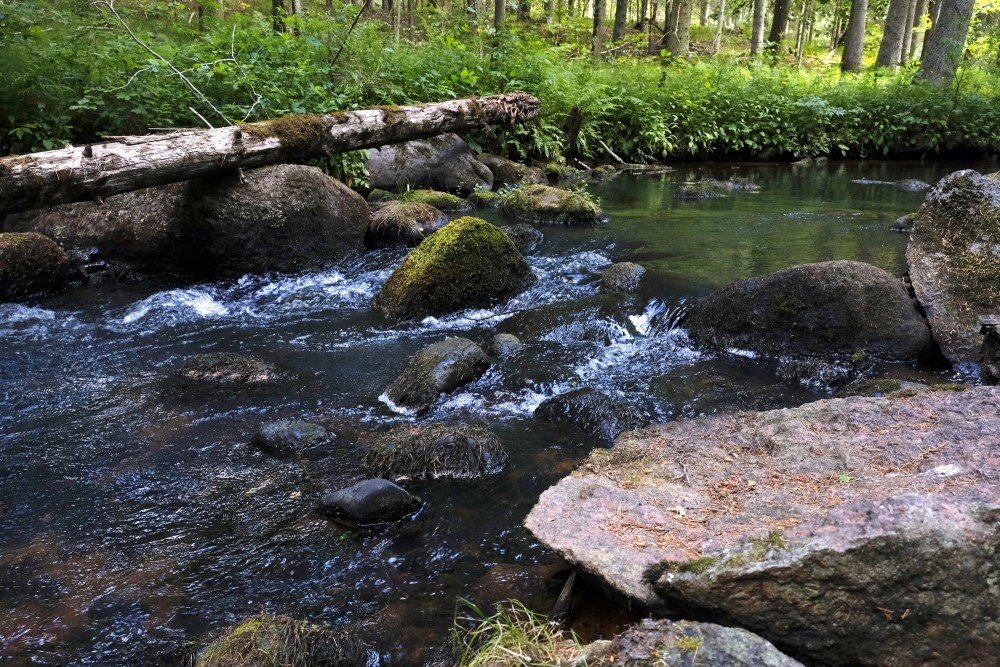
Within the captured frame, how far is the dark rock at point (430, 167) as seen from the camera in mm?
12961

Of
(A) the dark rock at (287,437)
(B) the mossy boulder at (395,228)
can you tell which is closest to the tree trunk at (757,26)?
(B) the mossy boulder at (395,228)

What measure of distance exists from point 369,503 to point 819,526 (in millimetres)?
2375

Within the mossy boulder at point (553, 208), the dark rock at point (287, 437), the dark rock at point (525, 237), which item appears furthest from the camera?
the mossy boulder at point (553, 208)

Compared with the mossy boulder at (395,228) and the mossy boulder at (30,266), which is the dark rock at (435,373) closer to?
the mossy boulder at (395,228)

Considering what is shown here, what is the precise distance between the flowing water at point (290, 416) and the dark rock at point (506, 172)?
4.92 m

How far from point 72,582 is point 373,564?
149 centimetres

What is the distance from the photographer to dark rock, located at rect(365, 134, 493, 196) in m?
13.0

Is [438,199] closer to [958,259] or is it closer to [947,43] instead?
[958,259]

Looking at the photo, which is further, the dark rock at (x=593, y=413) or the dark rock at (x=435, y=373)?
the dark rock at (x=435, y=373)

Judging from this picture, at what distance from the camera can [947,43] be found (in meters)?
21.4

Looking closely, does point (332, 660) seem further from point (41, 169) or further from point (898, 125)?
point (898, 125)

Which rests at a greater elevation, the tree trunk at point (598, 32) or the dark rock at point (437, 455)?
the tree trunk at point (598, 32)

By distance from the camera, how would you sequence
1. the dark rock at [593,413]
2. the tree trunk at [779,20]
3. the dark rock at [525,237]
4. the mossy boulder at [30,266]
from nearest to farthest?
the dark rock at [593,413] → the mossy boulder at [30,266] → the dark rock at [525,237] → the tree trunk at [779,20]

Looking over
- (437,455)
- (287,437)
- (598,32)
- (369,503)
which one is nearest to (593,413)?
(437,455)
